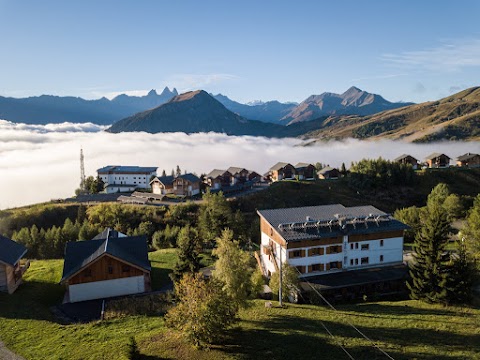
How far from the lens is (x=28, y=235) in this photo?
61344 mm

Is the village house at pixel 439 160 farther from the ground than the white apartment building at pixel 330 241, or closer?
farther from the ground

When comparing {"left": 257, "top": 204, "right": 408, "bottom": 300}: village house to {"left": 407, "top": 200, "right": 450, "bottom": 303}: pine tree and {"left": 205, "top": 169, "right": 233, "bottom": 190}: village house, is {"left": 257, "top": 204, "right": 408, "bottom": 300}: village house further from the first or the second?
{"left": 205, "top": 169, "right": 233, "bottom": 190}: village house

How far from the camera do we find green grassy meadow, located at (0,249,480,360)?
897 inches

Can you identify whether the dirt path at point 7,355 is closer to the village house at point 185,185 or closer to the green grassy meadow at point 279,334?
the green grassy meadow at point 279,334

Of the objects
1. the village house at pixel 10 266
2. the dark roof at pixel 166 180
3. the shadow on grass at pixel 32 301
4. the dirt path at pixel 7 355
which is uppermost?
the dark roof at pixel 166 180

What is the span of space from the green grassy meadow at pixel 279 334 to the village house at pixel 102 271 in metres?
4.17

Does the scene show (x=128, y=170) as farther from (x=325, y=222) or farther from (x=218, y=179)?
(x=325, y=222)

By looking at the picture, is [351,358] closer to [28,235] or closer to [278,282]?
[278,282]

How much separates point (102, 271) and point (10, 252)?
955cm

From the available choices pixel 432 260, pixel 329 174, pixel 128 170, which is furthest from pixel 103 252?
pixel 128 170

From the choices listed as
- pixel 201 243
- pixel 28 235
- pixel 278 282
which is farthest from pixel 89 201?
pixel 278 282

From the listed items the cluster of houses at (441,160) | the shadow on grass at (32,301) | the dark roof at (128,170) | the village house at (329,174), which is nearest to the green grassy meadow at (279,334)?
the shadow on grass at (32,301)

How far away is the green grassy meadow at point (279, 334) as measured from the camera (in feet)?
74.7

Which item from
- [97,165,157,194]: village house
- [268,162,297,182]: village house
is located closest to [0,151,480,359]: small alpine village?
[268,162,297,182]: village house
